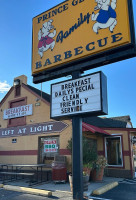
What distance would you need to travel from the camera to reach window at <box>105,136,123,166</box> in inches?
579

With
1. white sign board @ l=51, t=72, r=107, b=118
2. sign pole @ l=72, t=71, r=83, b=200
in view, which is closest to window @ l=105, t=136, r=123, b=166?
sign pole @ l=72, t=71, r=83, b=200

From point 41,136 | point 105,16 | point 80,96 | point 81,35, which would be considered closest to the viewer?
point 80,96

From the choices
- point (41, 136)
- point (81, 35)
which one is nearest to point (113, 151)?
point (41, 136)

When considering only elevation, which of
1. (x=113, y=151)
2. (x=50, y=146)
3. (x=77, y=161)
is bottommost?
(x=113, y=151)

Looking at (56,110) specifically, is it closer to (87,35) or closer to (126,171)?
(87,35)

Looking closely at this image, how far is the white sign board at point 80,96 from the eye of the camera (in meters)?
7.47

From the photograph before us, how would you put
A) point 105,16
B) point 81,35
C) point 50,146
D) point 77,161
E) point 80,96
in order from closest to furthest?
point 77,161 → point 80,96 → point 105,16 → point 81,35 → point 50,146

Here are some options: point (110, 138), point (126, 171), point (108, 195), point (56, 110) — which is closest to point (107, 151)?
point (110, 138)

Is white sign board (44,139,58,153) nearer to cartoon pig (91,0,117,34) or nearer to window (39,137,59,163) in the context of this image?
window (39,137,59,163)

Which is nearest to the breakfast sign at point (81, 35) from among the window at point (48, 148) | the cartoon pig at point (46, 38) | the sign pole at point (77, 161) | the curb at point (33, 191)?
the cartoon pig at point (46, 38)

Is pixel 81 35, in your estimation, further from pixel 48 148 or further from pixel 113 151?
pixel 113 151

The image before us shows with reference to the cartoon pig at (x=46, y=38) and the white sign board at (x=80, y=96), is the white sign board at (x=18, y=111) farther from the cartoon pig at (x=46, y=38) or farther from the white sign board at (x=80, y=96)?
the white sign board at (x=80, y=96)

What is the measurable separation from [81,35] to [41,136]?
7.76 m

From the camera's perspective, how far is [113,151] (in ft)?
49.6
